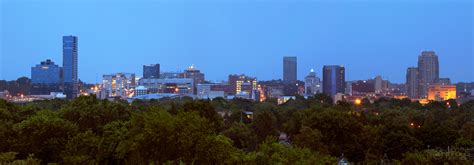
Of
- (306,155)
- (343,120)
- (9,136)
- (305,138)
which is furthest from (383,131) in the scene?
(9,136)

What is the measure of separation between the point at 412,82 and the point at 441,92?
652 inches

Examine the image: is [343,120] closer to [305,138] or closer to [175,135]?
[305,138]

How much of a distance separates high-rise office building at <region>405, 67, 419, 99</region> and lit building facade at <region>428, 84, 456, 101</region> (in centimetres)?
1023

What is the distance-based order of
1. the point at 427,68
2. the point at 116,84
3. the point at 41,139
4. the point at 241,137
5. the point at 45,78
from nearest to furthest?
the point at 41,139 < the point at 241,137 < the point at 45,78 < the point at 116,84 < the point at 427,68

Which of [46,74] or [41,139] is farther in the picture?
[46,74]

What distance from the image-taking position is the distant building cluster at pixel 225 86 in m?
114

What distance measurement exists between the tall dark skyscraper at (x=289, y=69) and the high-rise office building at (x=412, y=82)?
123 ft

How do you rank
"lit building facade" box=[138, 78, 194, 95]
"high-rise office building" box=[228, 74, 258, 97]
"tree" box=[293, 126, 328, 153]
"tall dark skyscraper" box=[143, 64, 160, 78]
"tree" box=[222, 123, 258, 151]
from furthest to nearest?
"tall dark skyscraper" box=[143, 64, 160, 78] → "high-rise office building" box=[228, 74, 258, 97] → "lit building facade" box=[138, 78, 194, 95] → "tree" box=[222, 123, 258, 151] → "tree" box=[293, 126, 328, 153]

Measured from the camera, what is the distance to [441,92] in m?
113

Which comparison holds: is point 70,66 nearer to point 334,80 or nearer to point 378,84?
point 334,80

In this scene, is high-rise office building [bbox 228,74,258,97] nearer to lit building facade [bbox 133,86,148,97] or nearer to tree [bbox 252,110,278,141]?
lit building facade [bbox 133,86,148,97]

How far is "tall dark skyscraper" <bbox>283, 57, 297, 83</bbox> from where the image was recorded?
163 m

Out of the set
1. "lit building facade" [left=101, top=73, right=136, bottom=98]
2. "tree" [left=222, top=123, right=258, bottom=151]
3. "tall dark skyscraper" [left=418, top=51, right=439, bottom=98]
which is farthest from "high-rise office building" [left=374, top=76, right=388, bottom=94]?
"tree" [left=222, top=123, right=258, bottom=151]

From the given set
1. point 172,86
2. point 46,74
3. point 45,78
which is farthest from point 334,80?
point 45,78
